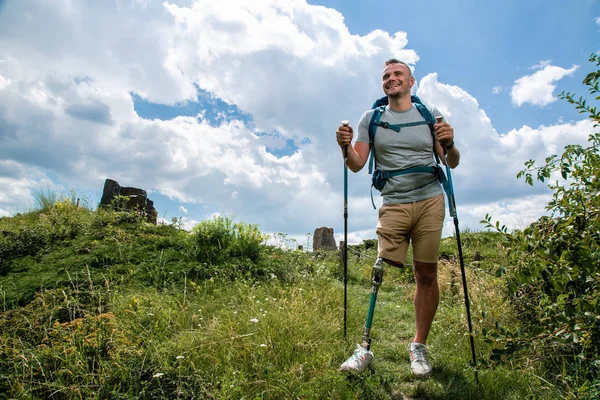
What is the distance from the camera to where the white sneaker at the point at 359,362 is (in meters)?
3.45

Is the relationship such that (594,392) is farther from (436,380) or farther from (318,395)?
(318,395)

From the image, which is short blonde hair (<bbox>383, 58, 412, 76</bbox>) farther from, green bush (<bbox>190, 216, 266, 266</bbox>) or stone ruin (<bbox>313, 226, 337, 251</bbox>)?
stone ruin (<bbox>313, 226, 337, 251</bbox>)

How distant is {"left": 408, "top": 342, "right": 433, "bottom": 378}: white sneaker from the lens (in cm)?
380

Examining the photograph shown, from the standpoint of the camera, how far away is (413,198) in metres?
3.86

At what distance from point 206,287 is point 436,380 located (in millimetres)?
3327

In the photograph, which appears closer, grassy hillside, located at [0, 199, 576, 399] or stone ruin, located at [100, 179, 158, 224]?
grassy hillside, located at [0, 199, 576, 399]

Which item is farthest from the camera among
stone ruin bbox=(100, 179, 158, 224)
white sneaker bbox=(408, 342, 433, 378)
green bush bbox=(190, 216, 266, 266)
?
stone ruin bbox=(100, 179, 158, 224)

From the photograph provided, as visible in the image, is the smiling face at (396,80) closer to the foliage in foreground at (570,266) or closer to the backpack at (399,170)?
the backpack at (399,170)

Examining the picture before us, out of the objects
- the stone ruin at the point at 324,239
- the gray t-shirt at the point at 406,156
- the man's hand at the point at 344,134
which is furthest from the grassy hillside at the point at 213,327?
the stone ruin at the point at 324,239

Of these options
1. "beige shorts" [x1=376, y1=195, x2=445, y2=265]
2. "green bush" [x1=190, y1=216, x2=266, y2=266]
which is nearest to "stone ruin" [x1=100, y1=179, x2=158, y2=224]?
"green bush" [x1=190, y1=216, x2=266, y2=266]

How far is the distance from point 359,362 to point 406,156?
185cm

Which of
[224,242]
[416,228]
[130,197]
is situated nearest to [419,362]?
[416,228]

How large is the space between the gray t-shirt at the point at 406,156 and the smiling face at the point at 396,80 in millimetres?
218

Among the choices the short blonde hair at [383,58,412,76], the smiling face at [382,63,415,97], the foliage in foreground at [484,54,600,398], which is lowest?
the foliage in foreground at [484,54,600,398]
